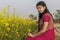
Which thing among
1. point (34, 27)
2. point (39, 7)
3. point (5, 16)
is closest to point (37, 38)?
point (39, 7)

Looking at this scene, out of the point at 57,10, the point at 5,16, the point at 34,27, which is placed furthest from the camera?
the point at 57,10

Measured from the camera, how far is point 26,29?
7.60 metres

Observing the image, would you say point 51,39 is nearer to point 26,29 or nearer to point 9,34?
point 9,34

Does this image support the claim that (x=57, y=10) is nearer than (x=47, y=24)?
No

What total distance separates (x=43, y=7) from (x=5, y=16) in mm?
2780

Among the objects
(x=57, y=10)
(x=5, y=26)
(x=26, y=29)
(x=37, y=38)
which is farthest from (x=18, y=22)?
(x=57, y=10)

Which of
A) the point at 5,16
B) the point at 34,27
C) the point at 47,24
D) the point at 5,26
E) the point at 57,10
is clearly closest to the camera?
the point at 47,24

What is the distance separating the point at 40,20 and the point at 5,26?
2.24 metres

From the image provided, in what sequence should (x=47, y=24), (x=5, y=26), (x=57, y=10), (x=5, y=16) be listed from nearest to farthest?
(x=47, y=24)
(x=5, y=26)
(x=5, y=16)
(x=57, y=10)

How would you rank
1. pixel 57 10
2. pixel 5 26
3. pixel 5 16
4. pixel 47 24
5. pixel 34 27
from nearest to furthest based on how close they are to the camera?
pixel 47 24 < pixel 5 26 < pixel 5 16 < pixel 34 27 < pixel 57 10

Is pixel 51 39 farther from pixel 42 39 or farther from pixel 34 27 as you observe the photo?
pixel 34 27

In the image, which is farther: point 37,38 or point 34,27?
point 34,27

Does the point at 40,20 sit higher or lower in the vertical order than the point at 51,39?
higher

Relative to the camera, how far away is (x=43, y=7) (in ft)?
15.2
